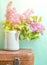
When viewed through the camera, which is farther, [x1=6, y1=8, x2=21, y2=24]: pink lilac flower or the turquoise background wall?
the turquoise background wall

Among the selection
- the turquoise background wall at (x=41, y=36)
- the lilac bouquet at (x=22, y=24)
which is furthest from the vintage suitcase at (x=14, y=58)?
the turquoise background wall at (x=41, y=36)

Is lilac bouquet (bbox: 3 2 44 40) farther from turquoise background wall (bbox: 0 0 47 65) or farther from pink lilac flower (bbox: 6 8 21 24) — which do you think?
turquoise background wall (bbox: 0 0 47 65)

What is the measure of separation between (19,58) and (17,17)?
0.34m

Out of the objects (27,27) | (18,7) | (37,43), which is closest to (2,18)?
(18,7)

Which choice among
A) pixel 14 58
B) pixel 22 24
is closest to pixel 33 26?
pixel 22 24

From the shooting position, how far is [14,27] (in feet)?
5.06

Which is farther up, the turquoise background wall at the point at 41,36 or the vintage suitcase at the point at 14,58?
the turquoise background wall at the point at 41,36

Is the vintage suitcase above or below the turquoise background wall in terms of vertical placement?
below

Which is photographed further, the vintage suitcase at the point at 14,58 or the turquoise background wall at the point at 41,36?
the turquoise background wall at the point at 41,36

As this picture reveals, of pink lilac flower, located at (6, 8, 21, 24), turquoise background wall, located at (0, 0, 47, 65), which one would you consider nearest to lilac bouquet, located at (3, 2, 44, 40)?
pink lilac flower, located at (6, 8, 21, 24)

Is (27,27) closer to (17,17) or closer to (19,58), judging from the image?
(17,17)

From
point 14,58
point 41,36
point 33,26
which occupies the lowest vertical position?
point 14,58

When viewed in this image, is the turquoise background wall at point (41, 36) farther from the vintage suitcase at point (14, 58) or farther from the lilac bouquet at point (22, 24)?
the vintage suitcase at point (14, 58)

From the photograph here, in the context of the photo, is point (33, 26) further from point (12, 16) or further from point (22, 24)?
point (12, 16)
